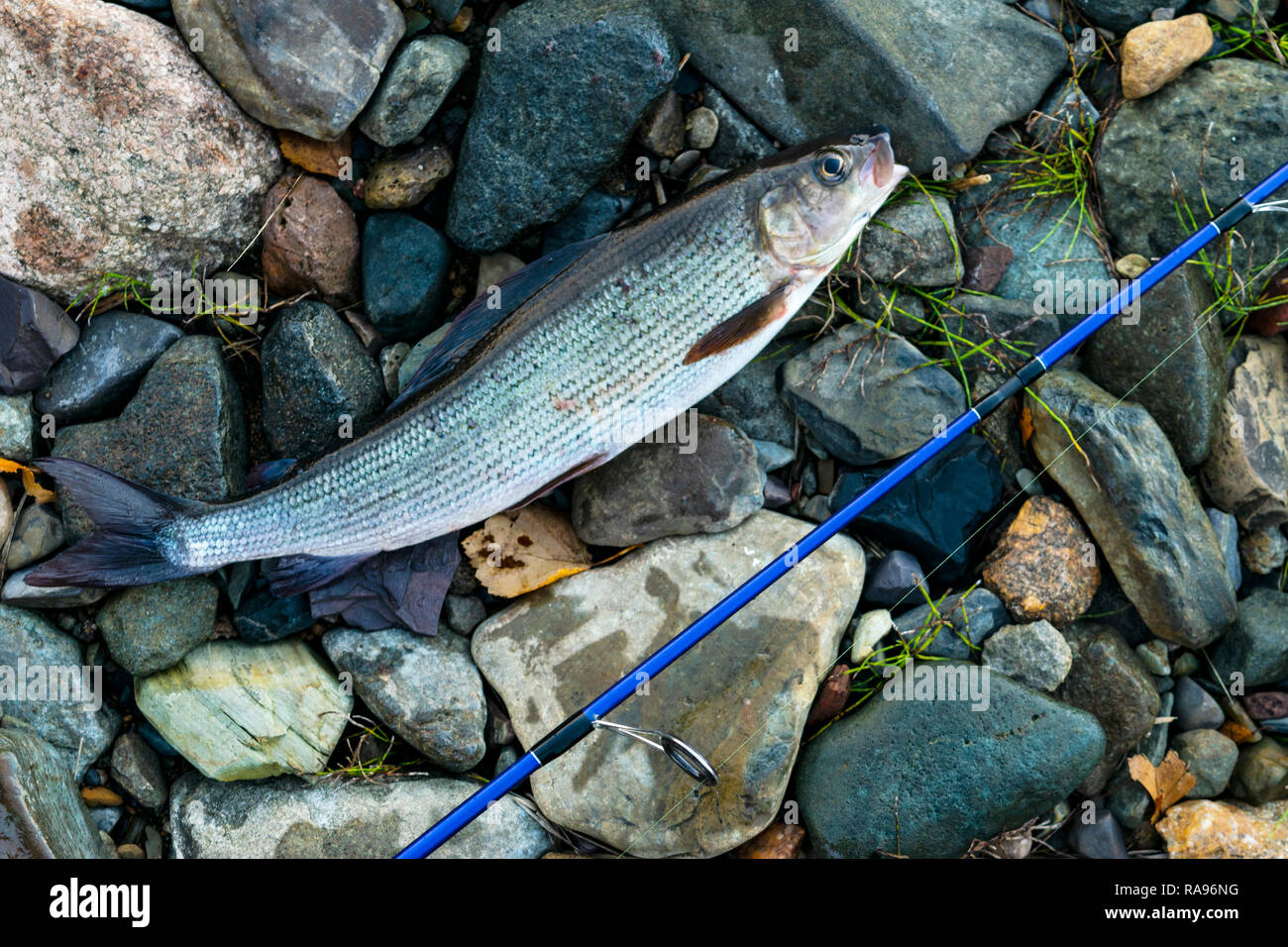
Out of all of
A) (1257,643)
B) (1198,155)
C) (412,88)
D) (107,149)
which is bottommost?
(1257,643)

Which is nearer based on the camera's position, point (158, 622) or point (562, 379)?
point (562, 379)

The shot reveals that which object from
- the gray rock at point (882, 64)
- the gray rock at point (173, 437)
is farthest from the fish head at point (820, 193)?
the gray rock at point (173, 437)

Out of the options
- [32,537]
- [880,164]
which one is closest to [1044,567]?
[880,164]

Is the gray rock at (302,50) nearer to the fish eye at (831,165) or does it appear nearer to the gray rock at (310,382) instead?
the gray rock at (310,382)

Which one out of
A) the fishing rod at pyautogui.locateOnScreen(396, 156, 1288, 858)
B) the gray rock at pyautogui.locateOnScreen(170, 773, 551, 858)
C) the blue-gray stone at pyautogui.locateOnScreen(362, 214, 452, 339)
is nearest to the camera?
the fishing rod at pyautogui.locateOnScreen(396, 156, 1288, 858)

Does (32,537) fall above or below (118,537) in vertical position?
below

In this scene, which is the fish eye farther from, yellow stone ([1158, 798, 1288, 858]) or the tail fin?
yellow stone ([1158, 798, 1288, 858])

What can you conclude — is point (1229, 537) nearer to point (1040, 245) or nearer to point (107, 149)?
point (1040, 245)

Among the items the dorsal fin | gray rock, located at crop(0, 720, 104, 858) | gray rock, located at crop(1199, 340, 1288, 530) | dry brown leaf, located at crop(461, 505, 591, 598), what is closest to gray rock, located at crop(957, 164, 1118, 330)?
gray rock, located at crop(1199, 340, 1288, 530)
